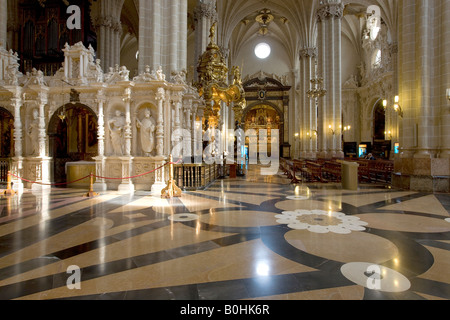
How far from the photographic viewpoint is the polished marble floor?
2.47 metres

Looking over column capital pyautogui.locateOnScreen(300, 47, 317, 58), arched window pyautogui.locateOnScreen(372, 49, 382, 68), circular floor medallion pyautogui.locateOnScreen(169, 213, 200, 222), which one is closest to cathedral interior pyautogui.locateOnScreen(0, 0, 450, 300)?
circular floor medallion pyautogui.locateOnScreen(169, 213, 200, 222)

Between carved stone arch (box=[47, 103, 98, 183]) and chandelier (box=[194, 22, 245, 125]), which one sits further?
chandelier (box=[194, 22, 245, 125])

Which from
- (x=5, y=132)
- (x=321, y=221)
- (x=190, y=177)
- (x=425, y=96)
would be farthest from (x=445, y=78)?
(x=5, y=132)

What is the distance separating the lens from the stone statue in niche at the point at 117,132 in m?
10.0

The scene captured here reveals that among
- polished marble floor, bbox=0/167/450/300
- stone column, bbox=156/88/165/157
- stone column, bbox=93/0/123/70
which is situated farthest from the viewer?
stone column, bbox=93/0/123/70

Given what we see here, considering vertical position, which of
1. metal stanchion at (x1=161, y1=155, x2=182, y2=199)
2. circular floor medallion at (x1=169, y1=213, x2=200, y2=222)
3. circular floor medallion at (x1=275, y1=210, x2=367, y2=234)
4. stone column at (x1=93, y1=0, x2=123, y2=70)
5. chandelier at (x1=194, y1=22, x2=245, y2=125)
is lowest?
circular floor medallion at (x1=275, y1=210, x2=367, y2=234)

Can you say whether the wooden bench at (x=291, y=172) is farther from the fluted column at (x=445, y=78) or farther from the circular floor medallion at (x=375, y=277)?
the circular floor medallion at (x=375, y=277)

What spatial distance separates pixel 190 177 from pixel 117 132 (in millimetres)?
3302

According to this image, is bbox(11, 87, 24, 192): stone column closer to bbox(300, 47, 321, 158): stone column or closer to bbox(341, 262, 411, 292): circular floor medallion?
bbox(341, 262, 411, 292): circular floor medallion

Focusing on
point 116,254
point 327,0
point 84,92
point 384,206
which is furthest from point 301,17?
point 116,254

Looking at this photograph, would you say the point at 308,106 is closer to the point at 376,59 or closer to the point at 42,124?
the point at 376,59

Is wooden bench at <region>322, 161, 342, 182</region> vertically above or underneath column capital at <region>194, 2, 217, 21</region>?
underneath

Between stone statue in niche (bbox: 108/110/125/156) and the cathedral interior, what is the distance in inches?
2.1
